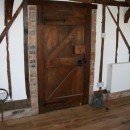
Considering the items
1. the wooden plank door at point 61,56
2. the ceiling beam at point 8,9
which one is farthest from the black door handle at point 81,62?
the ceiling beam at point 8,9

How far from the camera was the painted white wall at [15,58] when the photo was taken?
3.22 meters

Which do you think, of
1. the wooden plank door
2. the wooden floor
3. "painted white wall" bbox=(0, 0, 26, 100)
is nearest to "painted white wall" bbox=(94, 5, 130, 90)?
the wooden plank door

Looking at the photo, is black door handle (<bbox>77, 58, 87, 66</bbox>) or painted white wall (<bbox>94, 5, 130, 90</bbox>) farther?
painted white wall (<bbox>94, 5, 130, 90</bbox>)

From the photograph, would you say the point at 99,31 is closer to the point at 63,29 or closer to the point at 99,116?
the point at 63,29

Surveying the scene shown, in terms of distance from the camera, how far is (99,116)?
3.65 metres

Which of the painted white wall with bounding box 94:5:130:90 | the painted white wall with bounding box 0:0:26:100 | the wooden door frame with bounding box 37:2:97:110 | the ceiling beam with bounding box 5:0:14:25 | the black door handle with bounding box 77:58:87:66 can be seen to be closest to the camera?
the ceiling beam with bounding box 5:0:14:25

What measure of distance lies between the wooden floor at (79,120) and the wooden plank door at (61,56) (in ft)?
0.77

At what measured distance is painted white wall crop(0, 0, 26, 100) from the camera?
10.6 feet

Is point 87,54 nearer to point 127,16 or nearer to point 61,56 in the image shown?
point 61,56

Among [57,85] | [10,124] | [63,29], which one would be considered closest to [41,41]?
[63,29]

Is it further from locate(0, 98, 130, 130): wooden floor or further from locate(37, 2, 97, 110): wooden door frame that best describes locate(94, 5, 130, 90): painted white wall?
locate(0, 98, 130, 130): wooden floor

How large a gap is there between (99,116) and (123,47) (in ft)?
5.47

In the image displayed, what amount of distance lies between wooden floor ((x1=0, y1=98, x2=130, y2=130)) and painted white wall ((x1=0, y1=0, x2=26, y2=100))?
1.69 ft

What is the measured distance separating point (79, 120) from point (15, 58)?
1576 mm
